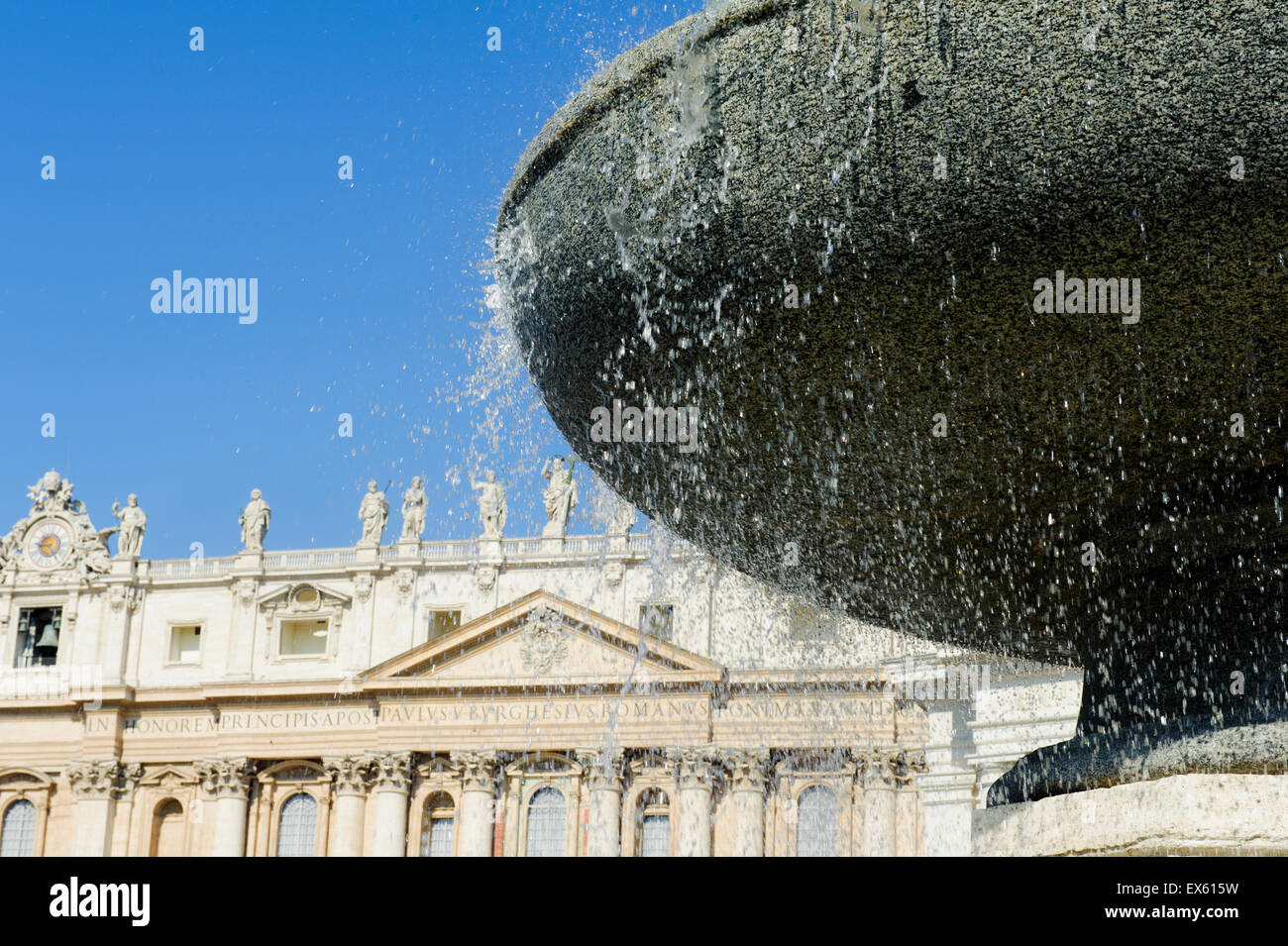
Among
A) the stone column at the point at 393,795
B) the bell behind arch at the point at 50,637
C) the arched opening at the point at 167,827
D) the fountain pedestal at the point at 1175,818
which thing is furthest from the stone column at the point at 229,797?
the fountain pedestal at the point at 1175,818

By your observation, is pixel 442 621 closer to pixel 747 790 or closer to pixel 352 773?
pixel 352 773

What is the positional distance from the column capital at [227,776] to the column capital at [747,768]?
11.4 metres

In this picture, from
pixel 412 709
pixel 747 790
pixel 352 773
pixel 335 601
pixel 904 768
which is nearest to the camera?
pixel 904 768

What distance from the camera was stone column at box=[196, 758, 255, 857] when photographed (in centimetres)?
3662

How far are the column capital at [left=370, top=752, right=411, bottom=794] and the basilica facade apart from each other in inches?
1.8

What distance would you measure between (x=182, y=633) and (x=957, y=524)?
37.4 m

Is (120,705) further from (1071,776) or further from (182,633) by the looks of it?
(1071,776)

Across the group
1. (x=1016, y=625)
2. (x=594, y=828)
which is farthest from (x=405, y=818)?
(x=1016, y=625)

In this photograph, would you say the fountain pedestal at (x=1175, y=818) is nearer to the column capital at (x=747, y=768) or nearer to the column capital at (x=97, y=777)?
the column capital at (x=747, y=768)

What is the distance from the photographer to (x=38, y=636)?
39.5 metres

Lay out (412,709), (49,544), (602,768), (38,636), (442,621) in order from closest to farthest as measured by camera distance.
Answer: (602,768), (412,709), (442,621), (38,636), (49,544)

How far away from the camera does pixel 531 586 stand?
36.2m

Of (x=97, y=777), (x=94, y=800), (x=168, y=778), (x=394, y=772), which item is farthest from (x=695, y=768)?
(x=94, y=800)

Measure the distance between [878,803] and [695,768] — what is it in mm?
3950
